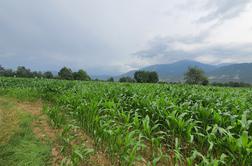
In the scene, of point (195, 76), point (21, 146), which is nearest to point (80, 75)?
point (195, 76)

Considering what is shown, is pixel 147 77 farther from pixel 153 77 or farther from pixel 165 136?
pixel 165 136

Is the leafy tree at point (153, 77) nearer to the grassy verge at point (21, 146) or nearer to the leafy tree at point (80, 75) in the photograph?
the leafy tree at point (80, 75)

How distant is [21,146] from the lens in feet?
14.7

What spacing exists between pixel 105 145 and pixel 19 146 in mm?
1859

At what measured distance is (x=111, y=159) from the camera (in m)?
3.61

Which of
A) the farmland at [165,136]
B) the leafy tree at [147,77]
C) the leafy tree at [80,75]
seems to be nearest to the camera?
the farmland at [165,136]

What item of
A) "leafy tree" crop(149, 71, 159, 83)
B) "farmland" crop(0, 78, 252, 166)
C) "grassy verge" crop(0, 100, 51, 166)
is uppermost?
"leafy tree" crop(149, 71, 159, 83)

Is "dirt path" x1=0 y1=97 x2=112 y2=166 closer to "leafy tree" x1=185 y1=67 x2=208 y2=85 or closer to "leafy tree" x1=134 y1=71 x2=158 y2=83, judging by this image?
"leafy tree" x1=134 y1=71 x2=158 y2=83

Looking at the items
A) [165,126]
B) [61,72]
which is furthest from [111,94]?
[61,72]

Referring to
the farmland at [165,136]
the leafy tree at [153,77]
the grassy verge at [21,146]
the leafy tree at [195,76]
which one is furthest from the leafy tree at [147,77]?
the grassy verge at [21,146]

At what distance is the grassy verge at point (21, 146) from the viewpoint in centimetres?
387

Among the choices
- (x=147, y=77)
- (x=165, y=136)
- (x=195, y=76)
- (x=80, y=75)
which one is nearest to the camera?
(x=165, y=136)

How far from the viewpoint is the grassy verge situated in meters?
3.87

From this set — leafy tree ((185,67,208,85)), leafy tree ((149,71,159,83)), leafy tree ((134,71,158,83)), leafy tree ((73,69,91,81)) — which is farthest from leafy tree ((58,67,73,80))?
leafy tree ((185,67,208,85))
